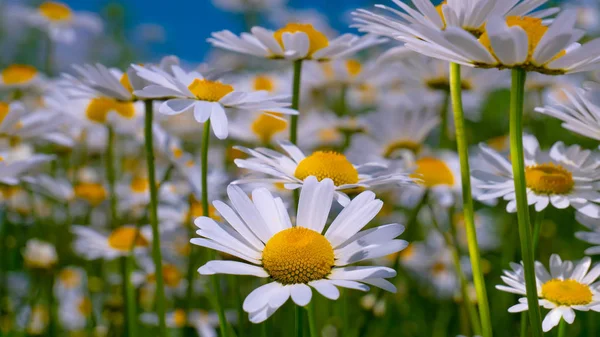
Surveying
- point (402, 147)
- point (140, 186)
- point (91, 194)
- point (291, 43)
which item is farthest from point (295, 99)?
point (91, 194)

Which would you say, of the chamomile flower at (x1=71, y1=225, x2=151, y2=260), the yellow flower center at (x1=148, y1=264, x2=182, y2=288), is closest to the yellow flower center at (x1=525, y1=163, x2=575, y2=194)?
the chamomile flower at (x1=71, y1=225, x2=151, y2=260)

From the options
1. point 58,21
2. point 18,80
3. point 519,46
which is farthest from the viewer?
point 58,21

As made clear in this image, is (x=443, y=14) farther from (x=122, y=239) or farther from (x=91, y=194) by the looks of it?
(x=91, y=194)

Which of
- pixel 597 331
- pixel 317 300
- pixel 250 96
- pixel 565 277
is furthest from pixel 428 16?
pixel 597 331

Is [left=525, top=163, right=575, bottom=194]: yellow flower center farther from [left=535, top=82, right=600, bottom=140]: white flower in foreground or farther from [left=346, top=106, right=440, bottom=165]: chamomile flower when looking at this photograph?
[left=346, top=106, right=440, bottom=165]: chamomile flower

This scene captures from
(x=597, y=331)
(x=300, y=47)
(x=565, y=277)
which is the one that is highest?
(x=300, y=47)

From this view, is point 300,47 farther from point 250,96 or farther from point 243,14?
point 243,14
